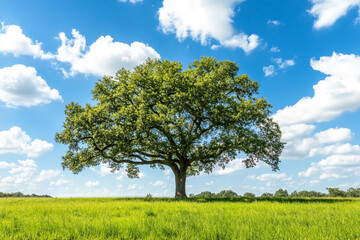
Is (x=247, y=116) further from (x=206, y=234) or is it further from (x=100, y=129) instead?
(x=206, y=234)

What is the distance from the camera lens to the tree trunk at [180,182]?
3022cm

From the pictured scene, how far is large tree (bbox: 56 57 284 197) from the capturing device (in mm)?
25719

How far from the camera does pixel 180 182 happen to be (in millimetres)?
30750

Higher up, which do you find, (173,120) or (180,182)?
(173,120)

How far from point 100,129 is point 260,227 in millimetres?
22141

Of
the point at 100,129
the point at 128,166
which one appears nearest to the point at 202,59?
the point at 100,129

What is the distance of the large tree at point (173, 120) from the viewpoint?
2572 centimetres

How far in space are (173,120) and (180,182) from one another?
32.0 ft

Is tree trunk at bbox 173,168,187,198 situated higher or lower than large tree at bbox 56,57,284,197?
lower

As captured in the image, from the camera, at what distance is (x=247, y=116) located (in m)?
26.0

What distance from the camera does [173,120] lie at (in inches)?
989

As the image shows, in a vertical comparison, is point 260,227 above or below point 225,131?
below

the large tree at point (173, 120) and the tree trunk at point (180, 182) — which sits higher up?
the large tree at point (173, 120)

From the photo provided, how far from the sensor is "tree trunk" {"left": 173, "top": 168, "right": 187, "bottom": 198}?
30.2 metres
